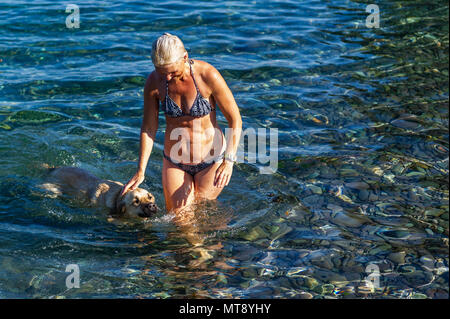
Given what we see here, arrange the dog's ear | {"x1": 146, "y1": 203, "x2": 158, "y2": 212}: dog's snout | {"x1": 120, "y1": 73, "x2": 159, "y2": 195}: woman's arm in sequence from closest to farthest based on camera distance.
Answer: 1. {"x1": 120, "y1": 73, "x2": 159, "y2": 195}: woman's arm
2. {"x1": 146, "y1": 203, "x2": 158, "y2": 212}: dog's snout
3. the dog's ear

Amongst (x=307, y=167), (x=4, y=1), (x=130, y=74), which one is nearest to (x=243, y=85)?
(x=130, y=74)

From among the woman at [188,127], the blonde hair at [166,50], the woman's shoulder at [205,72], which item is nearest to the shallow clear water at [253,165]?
the woman at [188,127]

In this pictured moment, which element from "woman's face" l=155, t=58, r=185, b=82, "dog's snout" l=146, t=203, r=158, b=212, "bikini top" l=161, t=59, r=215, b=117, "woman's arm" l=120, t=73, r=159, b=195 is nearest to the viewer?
"woman's face" l=155, t=58, r=185, b=82

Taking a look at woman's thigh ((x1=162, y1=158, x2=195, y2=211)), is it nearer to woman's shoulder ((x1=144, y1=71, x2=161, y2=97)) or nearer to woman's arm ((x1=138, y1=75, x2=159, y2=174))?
woman's arm ((x1=138, y1=75, x2=159, y2=174))

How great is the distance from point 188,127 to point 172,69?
995 millimetres

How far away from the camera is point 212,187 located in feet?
22.4

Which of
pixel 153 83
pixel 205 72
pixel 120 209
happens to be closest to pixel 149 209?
pixel 120 209

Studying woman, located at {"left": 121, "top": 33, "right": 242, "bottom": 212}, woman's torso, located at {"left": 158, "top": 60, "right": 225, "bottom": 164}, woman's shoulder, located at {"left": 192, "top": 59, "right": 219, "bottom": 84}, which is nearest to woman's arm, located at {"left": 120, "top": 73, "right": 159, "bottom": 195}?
woman, located at {"left": 121, "top": 33, "right": 242, "bottom": 212}

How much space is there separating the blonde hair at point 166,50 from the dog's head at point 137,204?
2126 mm

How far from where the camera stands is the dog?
23.4 feet

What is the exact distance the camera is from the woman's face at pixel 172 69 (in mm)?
5710

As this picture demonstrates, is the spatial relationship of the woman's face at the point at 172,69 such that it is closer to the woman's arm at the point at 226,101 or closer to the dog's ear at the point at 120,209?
the woman's arm at the point at 226,101

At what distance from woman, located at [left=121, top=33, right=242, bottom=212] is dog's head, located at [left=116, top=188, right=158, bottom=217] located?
275mm

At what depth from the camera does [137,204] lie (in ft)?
23.4
